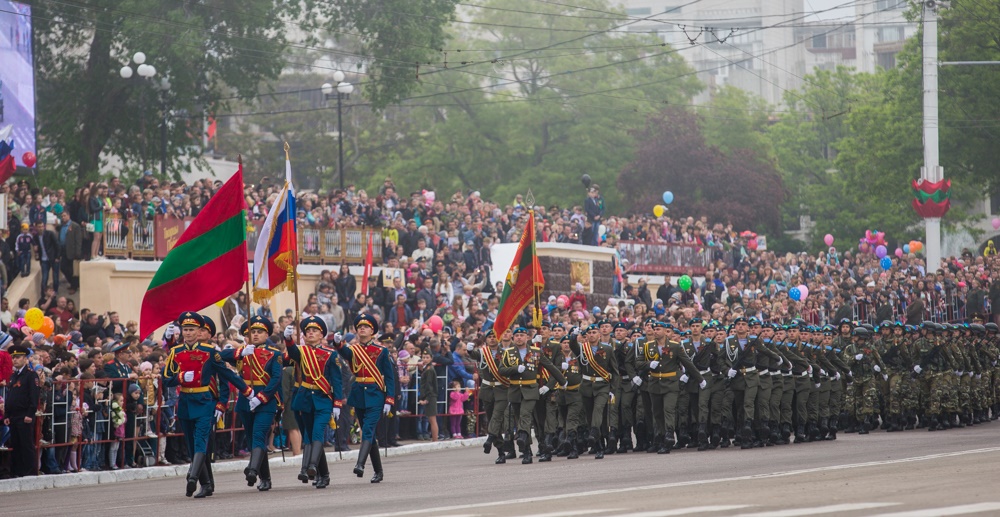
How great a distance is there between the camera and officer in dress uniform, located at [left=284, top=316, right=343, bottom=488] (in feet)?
53.9

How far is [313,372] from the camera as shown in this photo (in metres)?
16.5

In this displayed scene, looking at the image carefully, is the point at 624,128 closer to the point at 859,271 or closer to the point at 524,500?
the point at 859,271

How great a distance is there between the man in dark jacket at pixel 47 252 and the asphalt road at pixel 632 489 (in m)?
8.99

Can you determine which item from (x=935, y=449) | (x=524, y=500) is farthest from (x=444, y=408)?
(x=524, y=500)

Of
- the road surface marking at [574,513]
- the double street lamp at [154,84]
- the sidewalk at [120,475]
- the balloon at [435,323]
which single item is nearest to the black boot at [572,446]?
the sidewalk at [120,475]

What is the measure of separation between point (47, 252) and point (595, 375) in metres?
11.0

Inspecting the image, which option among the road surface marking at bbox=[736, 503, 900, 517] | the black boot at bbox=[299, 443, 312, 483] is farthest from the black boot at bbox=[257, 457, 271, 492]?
the road surface marking at bbox=[736, 503, 900, 517]

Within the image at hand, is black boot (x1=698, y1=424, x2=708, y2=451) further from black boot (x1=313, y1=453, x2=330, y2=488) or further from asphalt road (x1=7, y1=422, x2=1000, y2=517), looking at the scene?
black boot (x1=313, y1=453, x2=330, y2=488)

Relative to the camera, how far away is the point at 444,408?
27016mm

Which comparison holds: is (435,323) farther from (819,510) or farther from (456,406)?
(819,510)

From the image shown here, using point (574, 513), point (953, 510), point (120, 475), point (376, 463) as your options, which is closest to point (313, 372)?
point (376, 463)

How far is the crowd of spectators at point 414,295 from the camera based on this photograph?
20141mm

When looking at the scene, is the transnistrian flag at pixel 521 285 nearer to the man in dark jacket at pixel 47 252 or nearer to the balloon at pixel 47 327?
the balloon at pixel 47 327

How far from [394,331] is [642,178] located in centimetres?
3846
